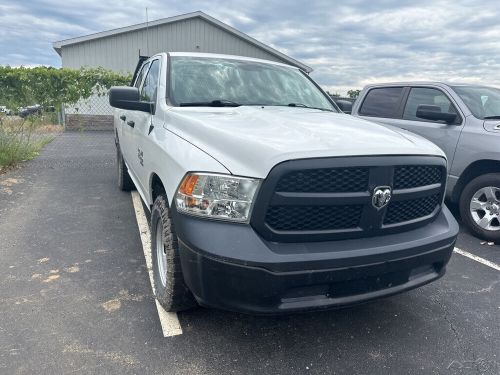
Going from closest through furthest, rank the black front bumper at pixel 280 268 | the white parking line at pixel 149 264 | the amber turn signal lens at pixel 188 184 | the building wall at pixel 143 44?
the black front bumper at pixel 280 268
the amber turn signal lens at pixel 188 184
the white parking line at pixel 149 264
the building wall at pixel 143 44

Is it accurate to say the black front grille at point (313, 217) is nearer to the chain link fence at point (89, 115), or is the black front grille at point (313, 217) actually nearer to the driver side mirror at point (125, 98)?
the driver side mirror at point (125, 98)

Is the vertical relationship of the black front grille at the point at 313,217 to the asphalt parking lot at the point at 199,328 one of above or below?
above

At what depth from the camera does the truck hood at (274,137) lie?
2.20 m

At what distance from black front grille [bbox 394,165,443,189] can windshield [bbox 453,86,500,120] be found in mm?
3031

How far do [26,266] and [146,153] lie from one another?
1.56 meters

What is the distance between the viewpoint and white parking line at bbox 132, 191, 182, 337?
2766mm

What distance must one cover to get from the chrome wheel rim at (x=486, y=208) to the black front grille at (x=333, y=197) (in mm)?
2929

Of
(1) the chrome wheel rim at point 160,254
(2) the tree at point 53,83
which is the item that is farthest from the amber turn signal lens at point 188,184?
(2) the tree at point 53,83

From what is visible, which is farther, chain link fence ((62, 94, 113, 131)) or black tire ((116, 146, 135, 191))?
chain link fence ((62, 94, 113, 131))

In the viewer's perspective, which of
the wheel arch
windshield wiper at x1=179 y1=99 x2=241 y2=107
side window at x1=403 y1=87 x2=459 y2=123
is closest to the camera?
windshield wiper at x1=179 y1=99 x2=241 y2=107

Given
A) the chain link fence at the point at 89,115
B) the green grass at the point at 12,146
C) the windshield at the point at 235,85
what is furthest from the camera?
the chain link fence at the point at 89,115

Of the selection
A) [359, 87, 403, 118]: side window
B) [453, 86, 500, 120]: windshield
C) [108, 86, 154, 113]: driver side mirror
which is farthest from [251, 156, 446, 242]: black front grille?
[359, 87, 403, 118]: side window

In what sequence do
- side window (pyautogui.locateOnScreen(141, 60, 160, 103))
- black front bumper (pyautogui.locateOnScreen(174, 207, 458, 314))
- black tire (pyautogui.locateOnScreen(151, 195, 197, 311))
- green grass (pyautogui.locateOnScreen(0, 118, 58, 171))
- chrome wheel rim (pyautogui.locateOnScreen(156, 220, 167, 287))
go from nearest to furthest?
black front bumper (pyautogui.locateOnScreen(174, 207, 458, 314)) → black tire (pyautogui.locateOnScreen(151, 195, 197, 311)) → chrome wheel rim (pyautogui.locateOnScreen(156, 220, 167, 287)) → side window (pyautogui.locateOnScreen(141, 60, 160, 103)) → green grass (pyautogui.locateOnScreen(0, 118, 58, 171))

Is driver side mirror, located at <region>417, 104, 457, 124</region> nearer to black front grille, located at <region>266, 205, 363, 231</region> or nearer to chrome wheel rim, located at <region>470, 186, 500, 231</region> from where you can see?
chrome wheel rim, located at <region>470, 186, 500, 231</region>
